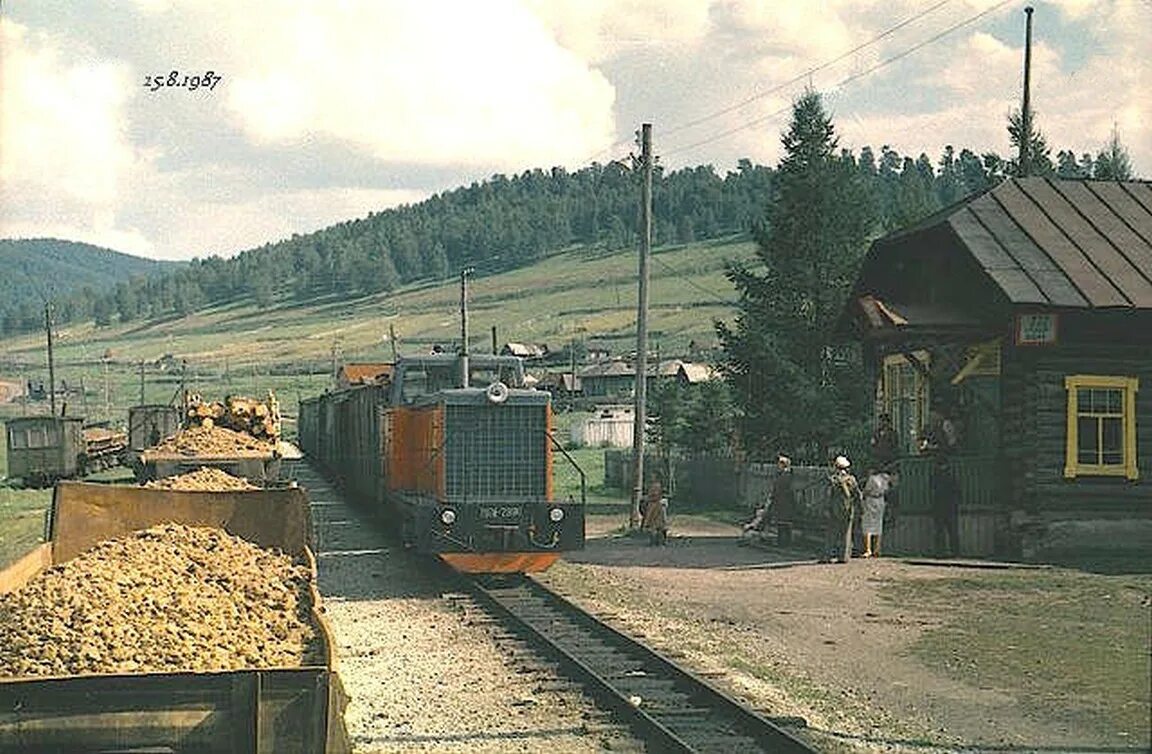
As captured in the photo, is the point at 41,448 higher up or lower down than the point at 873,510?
higher up

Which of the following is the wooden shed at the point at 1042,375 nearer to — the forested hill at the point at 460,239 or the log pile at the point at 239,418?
the log pile at the point at 239,418

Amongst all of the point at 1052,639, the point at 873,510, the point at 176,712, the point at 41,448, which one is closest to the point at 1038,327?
the point at 873,510

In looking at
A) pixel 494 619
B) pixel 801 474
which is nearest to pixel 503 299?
pixel 801 474

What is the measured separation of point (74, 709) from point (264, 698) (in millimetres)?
925

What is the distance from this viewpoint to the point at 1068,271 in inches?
862

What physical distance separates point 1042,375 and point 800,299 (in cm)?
1350

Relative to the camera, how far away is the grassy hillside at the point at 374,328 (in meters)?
107

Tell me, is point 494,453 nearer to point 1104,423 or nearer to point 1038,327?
point 1038,327

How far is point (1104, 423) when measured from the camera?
22219 millimetres

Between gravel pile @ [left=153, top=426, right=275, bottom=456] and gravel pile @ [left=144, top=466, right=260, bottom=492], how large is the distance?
126 cm

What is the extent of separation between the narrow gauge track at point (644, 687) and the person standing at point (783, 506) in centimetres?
817

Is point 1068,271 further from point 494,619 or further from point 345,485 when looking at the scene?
point 345,485

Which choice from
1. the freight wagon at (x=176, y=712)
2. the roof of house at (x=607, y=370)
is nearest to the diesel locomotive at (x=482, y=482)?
the freight wagon at (x=176, y=712)

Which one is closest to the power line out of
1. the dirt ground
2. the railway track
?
the dirt ground
